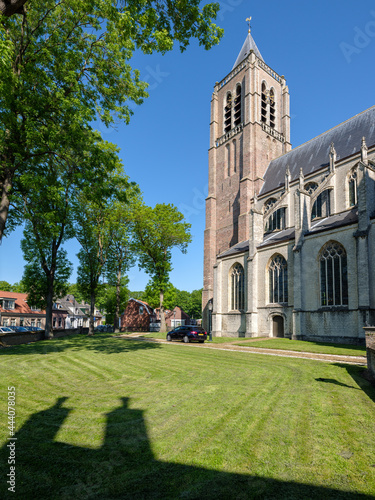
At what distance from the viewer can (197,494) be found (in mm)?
2830

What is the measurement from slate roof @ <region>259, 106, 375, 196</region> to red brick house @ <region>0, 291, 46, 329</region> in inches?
1538

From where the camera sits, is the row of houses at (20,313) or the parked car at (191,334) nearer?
the parked car at (191,334)

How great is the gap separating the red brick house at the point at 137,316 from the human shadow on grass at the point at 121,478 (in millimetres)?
42687

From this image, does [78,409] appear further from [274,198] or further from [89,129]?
[274,198]

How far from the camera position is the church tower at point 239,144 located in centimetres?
3694

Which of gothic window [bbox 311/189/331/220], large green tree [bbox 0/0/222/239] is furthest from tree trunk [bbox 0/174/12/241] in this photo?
gothic window [bbox 311/189/331/220]

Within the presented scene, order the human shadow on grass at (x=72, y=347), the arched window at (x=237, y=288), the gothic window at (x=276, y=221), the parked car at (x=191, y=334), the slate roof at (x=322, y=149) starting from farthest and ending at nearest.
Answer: the gothic window at (x=276, y=221) → the arched window at (x=237, y=288) → the slate roof at (x=322, y=149) → the parked car at (x=191, y=334) → the human shadow on grass at (x=72, y=347)

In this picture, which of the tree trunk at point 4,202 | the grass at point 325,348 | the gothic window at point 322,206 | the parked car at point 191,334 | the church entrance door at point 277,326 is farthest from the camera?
the gothic window at point 322,206

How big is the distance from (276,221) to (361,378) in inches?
993

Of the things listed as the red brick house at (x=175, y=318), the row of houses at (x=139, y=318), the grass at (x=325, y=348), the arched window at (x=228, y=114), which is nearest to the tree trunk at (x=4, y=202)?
the grass at (x=325, y=348)

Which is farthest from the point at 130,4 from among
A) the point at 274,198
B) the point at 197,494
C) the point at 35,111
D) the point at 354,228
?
the point at 274,198

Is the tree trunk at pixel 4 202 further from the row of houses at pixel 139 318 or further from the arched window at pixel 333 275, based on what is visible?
the row of houses at pixel 139 318

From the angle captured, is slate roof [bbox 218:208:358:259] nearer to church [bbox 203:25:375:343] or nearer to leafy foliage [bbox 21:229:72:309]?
church [bbox 203:25:375:343]

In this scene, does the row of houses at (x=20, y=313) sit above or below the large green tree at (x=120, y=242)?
below
